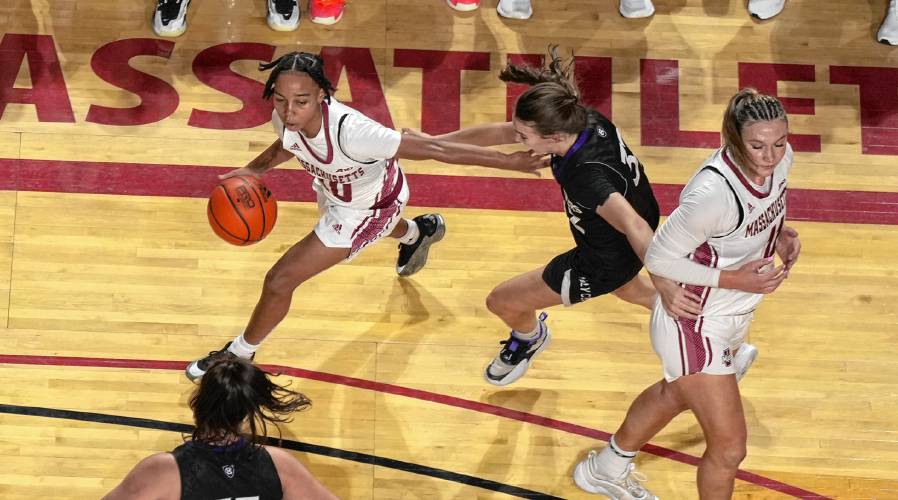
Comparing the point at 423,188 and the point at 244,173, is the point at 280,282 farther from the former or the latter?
the point at 423,188

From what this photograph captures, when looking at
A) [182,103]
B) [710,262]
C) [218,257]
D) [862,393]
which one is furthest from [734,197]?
[182,103]

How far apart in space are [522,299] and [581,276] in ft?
1.27

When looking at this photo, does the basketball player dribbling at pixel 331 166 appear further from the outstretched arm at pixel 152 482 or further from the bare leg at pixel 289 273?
the outstretched arm at pixel 152 482

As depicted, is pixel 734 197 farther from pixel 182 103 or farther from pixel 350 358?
pixel 182 103

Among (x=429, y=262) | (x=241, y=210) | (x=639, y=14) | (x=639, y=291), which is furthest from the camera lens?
(x=639, y=14)

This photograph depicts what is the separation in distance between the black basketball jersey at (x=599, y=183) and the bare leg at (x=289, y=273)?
1.27 meters

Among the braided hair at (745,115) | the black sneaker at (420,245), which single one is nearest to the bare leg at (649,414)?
the braided hair at (745,115)

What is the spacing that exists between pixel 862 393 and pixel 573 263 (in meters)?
1.91

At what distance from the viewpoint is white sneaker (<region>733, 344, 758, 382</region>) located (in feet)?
20.5

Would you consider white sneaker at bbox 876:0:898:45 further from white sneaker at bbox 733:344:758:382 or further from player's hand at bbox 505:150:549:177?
player's hand at bbox 505:150:549:177

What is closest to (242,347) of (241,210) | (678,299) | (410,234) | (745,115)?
(241,210)

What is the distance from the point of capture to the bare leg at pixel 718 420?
16.7ft

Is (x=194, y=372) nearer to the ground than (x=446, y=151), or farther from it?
nearer to the ground

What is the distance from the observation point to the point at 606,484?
586 cm
